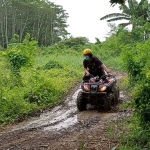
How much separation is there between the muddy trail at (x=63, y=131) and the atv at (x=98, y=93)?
10.0 inches

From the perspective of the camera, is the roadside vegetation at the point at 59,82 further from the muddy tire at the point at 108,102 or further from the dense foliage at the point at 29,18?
the dense foliage at the point at 29,18

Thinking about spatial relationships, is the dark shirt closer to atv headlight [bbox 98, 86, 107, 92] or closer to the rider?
the rider

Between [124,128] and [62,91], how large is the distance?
6527 mm

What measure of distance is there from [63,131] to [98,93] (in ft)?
6.74

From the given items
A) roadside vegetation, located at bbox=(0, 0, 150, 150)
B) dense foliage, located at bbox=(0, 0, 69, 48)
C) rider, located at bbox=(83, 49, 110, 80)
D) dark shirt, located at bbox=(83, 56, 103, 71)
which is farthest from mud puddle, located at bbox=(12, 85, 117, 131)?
dense foliage, located at bbox=(0, 0, 69, 48)

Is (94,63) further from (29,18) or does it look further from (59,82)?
(29,18)

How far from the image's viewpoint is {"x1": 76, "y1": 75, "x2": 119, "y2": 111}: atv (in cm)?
866

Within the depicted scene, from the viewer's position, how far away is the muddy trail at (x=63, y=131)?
19.1 feet

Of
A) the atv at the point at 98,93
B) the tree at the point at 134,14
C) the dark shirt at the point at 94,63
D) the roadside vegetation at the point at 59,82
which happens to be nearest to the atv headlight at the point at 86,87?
the atv at the point at 98,93

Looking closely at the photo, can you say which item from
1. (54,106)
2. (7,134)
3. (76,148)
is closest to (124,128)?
(76,148)

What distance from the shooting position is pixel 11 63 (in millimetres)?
11945

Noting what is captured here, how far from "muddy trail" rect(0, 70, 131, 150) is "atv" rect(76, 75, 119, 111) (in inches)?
10.0

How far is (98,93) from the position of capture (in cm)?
861

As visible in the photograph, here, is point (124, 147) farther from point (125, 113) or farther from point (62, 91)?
point (62, 91)
